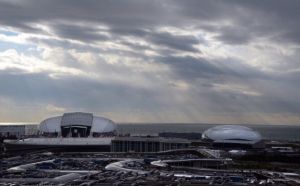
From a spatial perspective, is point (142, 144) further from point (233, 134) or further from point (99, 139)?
point (233, 134)

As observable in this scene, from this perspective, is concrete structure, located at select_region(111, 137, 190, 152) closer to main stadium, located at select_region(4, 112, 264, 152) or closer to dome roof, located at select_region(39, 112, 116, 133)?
main stadium, located at select_region(4, 112, 264, 152)

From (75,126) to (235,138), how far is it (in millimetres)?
30490

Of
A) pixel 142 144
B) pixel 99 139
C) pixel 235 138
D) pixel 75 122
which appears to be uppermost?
pixel 75 122

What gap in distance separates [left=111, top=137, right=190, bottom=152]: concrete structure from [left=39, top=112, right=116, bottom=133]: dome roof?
1158cm

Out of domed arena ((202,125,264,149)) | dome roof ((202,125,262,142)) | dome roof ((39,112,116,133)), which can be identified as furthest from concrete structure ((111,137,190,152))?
dome roof ((39,112,116,133))

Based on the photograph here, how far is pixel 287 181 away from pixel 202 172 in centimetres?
1015

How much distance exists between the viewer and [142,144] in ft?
322

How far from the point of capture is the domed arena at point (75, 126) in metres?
108

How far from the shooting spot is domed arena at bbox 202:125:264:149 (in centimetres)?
9969

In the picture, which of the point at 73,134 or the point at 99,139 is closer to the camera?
the point at 99,139

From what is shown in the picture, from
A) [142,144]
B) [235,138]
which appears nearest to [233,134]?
[235,138]

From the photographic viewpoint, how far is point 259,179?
51688 millimetres

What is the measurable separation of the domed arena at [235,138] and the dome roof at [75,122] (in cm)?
2168

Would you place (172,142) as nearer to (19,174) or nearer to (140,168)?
(140,168)
